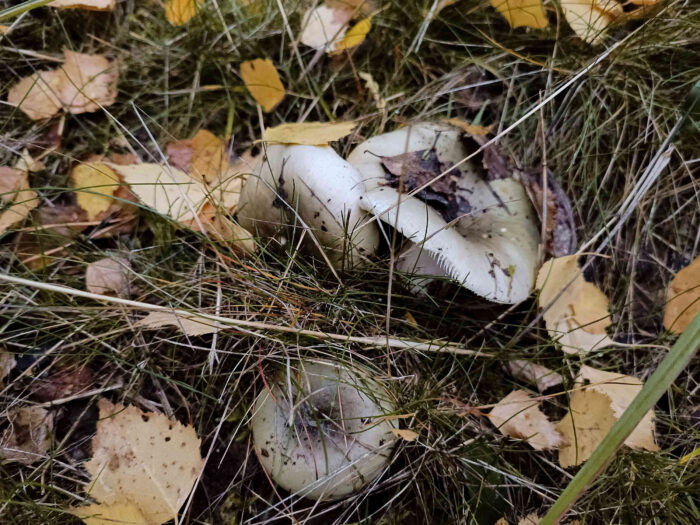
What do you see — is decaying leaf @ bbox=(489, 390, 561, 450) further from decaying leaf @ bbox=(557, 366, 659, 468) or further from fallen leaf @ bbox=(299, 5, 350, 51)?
fallen leaf @ bbox=(299, 5, 350, 51)

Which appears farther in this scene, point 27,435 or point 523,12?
point 523,12

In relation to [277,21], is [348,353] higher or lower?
lower

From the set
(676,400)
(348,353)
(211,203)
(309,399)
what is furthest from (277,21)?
(676,400)

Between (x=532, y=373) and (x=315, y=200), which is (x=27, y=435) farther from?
(x=532, y=373)

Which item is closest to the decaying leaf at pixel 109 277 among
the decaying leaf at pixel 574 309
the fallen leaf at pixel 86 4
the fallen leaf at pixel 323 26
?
the fallen leaf at pixel 86 4

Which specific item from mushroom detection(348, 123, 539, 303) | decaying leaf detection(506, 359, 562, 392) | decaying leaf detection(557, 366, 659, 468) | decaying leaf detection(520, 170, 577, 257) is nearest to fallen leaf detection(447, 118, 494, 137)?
mushroom detection(348, 123, 539, 303)

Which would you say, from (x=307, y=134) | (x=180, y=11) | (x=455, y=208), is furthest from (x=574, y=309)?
(x=180, y=11)

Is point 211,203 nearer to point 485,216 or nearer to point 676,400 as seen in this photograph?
point 485,216
